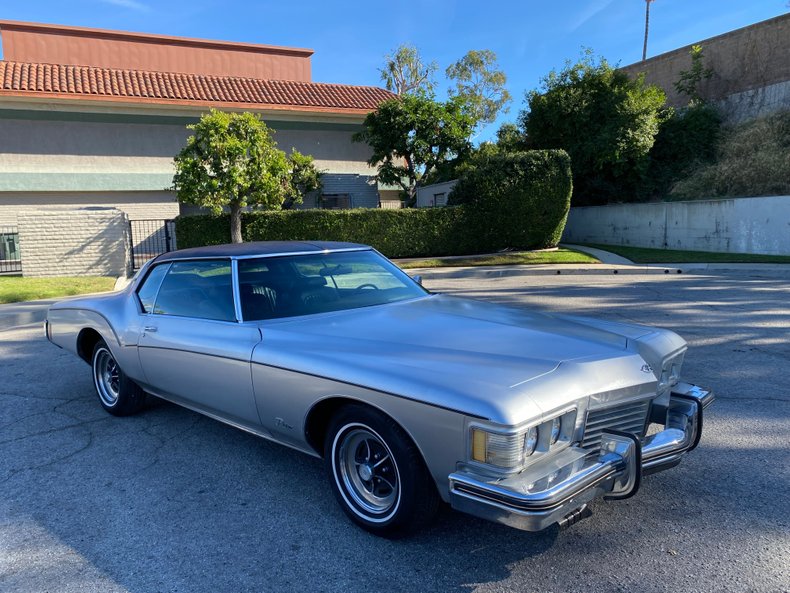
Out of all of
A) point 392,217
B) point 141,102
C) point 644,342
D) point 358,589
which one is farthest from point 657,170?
point 358,589

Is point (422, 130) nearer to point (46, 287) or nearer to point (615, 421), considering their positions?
point (46, 287)

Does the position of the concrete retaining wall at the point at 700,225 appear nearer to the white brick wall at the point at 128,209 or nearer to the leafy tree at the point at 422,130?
the leafy tree at the point at 422,130

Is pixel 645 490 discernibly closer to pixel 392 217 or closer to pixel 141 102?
pixel 392 217

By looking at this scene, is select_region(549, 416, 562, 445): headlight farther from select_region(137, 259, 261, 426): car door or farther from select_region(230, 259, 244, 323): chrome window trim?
select_region(230, 259, 244, 323): chrome window trim

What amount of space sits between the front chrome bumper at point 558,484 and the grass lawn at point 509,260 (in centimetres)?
1482

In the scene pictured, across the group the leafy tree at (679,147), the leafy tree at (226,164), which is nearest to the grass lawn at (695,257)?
the leafy tree at (679,147)

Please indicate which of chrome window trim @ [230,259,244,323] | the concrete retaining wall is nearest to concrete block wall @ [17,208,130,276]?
chrome window trim @ [230,259,244,323]

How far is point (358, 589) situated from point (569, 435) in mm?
1163

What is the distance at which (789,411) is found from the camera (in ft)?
15.1

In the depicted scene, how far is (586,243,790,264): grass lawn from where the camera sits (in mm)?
16188

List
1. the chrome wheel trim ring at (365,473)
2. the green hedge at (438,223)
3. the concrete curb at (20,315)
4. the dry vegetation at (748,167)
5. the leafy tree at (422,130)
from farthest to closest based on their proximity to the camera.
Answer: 1. the leafy tree at (422,130)
2. the dry vegetation at (748,167)
3. the green hedge at (438,223)
4. the concrete curb at (20,315)
5. the chrome wheel trim ring at (365,473)

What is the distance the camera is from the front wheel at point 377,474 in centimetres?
273

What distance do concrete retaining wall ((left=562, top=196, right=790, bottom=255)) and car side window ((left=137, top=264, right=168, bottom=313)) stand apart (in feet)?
60.7

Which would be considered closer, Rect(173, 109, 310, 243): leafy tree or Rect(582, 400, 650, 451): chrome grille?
Rect(582, 400, 650, 451): chrome grille
